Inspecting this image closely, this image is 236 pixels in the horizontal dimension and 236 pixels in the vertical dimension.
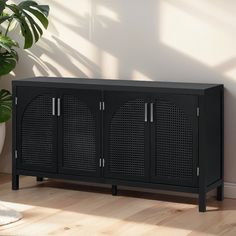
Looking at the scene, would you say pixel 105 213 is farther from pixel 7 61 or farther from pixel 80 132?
pixel 7 61

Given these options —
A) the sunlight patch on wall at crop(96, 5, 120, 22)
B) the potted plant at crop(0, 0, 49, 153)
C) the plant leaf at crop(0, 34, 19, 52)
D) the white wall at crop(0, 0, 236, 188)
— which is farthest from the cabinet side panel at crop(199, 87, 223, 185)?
the plant leaf at crop(0, 34, 19, 52)

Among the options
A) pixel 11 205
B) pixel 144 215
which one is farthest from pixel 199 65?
pixel 11 205

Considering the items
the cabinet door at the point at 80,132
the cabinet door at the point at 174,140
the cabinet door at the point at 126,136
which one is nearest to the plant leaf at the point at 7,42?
the cabinet door at the point at 80,132

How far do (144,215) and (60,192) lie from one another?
860 mm

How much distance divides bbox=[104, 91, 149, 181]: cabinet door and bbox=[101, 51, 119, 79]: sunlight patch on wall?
1.44 feet

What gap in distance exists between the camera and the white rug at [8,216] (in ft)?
15.2

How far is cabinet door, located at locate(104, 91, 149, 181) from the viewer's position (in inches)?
202

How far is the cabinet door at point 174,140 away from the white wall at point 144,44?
1.34 feet

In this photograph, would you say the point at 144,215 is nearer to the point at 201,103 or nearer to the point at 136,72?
the point at 201,103

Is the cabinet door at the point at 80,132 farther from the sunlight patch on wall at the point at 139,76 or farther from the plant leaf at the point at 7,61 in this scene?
the plant leaf at the point at 7,61

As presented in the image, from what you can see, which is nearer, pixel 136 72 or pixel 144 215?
pixel 144 215

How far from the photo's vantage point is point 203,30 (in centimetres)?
528

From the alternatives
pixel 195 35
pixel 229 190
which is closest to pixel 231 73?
pixel 195 35

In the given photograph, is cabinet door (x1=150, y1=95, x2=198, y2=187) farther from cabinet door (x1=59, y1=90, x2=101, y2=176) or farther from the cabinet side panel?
cabinet door (x1=59, y1=90, x2=101, y2=176)
